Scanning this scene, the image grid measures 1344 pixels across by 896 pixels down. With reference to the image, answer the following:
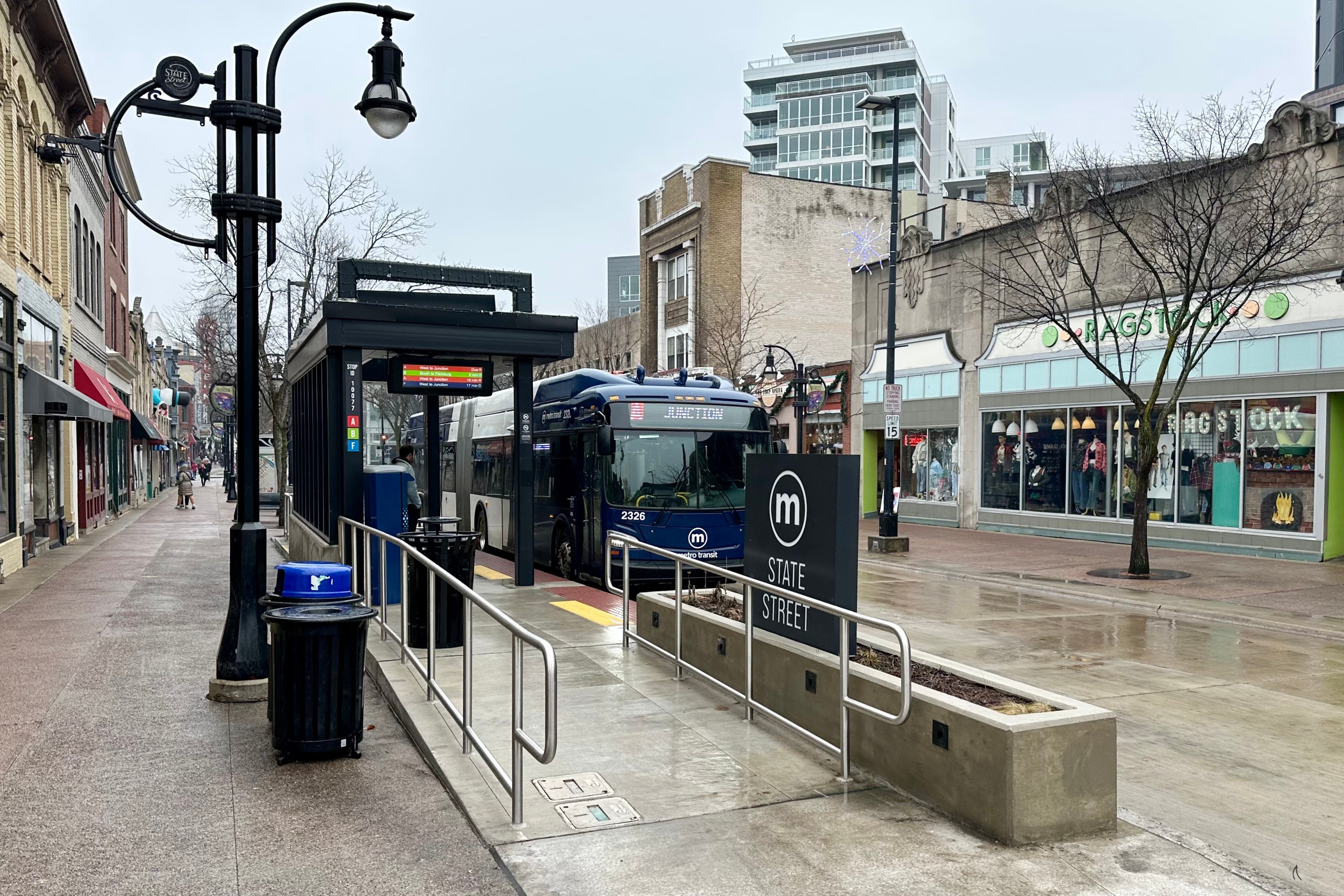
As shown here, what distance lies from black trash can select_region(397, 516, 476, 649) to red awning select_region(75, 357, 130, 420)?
1671 cm

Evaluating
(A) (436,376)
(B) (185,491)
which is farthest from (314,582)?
(B) (185,491)

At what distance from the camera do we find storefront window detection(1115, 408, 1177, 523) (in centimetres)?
2069

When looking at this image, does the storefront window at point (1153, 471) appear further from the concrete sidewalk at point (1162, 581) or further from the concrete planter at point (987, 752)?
the concrete planter at point (987, 752)

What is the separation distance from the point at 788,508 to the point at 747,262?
3851cm

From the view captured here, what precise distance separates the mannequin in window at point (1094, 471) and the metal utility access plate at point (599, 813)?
19468mm

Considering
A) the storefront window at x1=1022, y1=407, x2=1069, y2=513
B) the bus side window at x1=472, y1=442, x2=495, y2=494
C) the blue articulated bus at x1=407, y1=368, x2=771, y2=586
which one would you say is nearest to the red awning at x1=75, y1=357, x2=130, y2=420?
the bus side window at x1=472, y1=442, x2=495, y2=494

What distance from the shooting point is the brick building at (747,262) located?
43.8 meters

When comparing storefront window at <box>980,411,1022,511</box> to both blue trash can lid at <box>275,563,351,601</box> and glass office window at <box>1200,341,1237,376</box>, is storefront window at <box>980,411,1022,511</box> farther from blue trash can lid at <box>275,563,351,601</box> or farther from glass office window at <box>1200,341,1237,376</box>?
blue trash can lid at <box>275,563,351,601</box>

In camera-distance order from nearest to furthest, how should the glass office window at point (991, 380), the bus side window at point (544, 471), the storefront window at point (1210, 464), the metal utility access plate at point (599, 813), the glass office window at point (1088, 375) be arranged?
the metal utility access plate at point (599, 813) → the bus side window at point (544, 471) → the storefront window at point (1210, 464) → the glass office window at point (1088, 375) → the glass office window at point (991, 380)

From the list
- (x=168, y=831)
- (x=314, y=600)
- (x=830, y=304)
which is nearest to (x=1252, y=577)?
(x=314, y=600)

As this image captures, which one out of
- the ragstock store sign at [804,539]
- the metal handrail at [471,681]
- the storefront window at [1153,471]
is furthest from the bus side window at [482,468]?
the ragstock store sign at [804,539]

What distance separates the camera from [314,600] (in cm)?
633

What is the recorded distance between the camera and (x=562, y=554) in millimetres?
15977

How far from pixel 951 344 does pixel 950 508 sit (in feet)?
14.0
